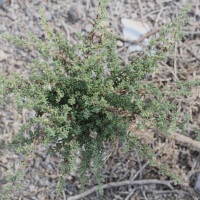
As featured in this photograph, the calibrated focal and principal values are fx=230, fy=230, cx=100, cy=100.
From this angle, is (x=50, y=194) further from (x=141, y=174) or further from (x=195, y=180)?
(x=195, y=180)

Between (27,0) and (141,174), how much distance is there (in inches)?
117

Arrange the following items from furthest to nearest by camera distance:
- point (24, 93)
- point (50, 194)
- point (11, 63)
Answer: point (11, 63) < point (50, 194) < point (24, 93)

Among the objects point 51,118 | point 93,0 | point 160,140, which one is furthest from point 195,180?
point 93,0

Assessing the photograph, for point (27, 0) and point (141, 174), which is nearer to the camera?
point (141, 174)

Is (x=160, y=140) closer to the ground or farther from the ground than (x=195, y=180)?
farther from the ground

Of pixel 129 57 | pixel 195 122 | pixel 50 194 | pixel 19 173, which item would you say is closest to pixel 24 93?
Result: pixel 19 173

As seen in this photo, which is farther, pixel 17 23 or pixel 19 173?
pixel 17 23

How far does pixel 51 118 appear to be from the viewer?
5.97 ft

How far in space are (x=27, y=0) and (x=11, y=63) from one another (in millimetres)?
989

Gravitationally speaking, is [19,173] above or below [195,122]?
below

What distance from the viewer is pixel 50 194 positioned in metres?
3.00

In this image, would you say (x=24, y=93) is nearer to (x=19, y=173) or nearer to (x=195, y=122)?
(x=19, y=173)

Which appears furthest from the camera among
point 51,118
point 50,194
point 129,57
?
point 129,57

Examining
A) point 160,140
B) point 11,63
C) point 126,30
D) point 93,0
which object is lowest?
point 160,140
